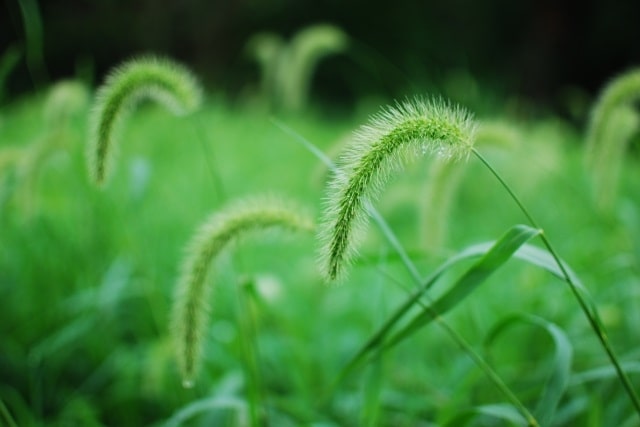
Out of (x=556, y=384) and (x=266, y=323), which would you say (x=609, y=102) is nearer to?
(x=556, y=384)

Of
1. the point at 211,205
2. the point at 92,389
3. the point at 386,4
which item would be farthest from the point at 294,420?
the point at 386,4

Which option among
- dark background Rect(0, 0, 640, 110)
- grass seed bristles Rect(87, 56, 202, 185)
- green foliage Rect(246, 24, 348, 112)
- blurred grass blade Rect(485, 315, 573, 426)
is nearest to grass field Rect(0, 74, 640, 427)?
blurred grass blade Rect(485, 315, 573, 426)

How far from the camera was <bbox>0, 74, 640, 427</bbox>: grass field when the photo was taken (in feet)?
6.45

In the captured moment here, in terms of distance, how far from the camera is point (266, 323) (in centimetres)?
286

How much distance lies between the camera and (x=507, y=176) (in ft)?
14.9

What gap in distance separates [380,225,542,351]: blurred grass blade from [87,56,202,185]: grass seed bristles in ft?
2.69

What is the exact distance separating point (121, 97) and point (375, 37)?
A: 44.4 feet

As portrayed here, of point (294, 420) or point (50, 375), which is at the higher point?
point (294, 420)

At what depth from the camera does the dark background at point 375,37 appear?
11430 mm

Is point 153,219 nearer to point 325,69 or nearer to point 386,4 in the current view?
point 325,69

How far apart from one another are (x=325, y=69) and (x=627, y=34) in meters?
6.28

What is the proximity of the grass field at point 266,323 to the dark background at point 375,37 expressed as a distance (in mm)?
8082

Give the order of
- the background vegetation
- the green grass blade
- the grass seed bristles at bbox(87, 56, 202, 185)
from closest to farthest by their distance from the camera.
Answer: the green grass blade < the grass seed bristles at bbox(87, 56, 202, 185) < the background vegetation

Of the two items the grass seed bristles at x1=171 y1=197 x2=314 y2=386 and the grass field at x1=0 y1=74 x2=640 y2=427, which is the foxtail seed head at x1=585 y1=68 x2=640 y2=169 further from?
the grass seed bristles at x1=171 y1=197 x2=314 y2=386
